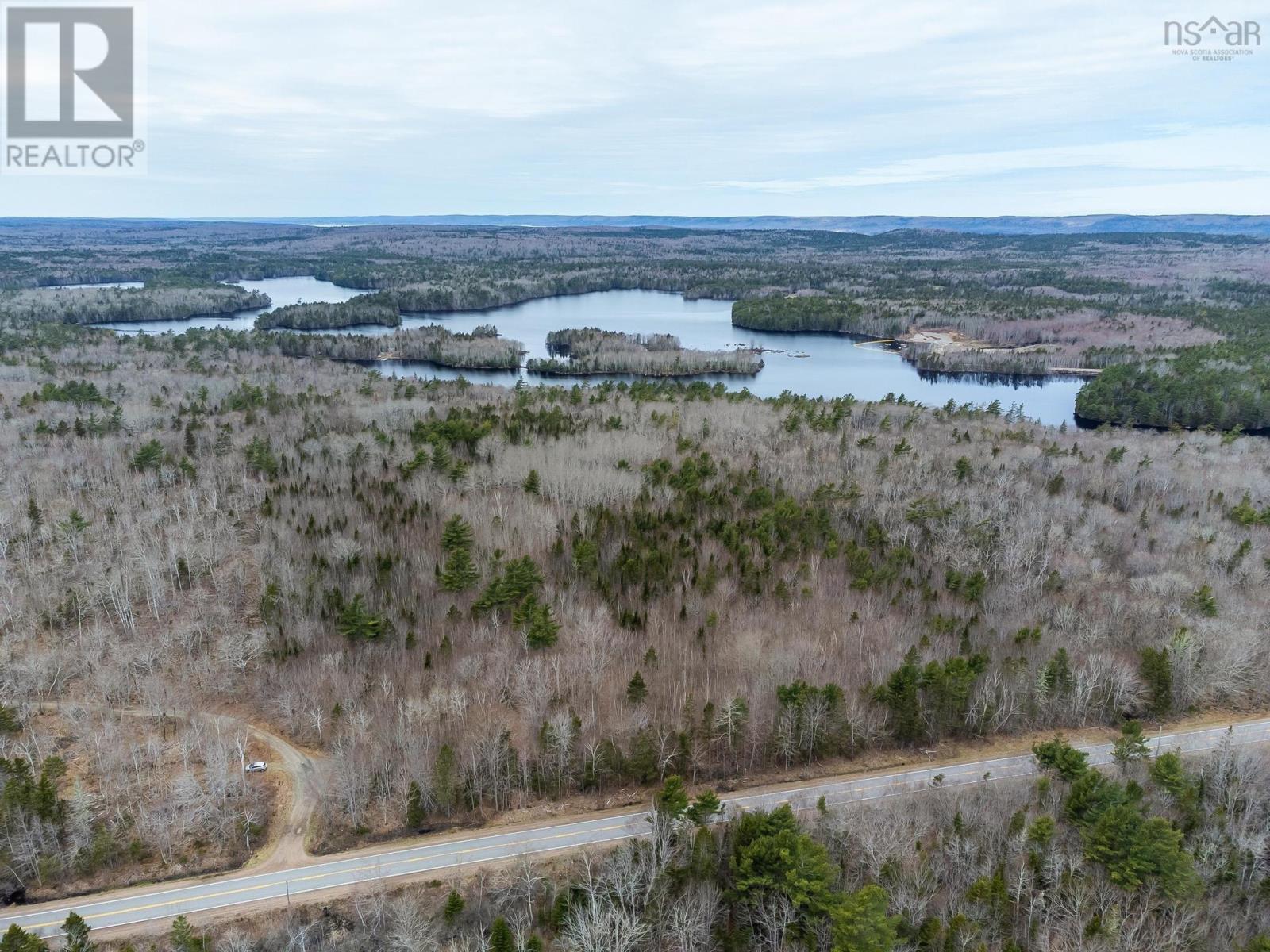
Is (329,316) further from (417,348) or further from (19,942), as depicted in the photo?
(19,942)

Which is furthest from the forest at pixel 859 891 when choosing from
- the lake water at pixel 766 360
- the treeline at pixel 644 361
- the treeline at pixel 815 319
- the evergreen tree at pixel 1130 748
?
the treeline at pixel 815 319

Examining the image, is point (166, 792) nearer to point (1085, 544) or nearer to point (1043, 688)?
point (1043, 688)

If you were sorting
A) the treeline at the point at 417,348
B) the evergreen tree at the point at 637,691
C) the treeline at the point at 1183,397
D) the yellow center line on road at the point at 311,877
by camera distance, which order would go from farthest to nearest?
1. the treeline at the point at 417,348
2. the treeline at the point at 1183,397
3. the evergreen tree at the point at 637,691
4. the yellow center line on road at the point at 311,877

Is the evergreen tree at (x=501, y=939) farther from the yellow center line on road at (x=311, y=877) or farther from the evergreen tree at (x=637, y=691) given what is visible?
the evergreen tree at (x=637, y=691)

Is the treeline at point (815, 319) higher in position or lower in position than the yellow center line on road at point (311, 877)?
higher

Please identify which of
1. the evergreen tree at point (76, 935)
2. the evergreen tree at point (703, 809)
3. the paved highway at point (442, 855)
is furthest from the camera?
the evergreen tree at point (703, 809)

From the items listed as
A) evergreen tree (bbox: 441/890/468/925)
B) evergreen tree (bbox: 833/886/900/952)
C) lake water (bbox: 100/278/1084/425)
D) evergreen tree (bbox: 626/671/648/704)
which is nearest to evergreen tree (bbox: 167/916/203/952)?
evergreen tree (bbox: 441/890/468/925)
